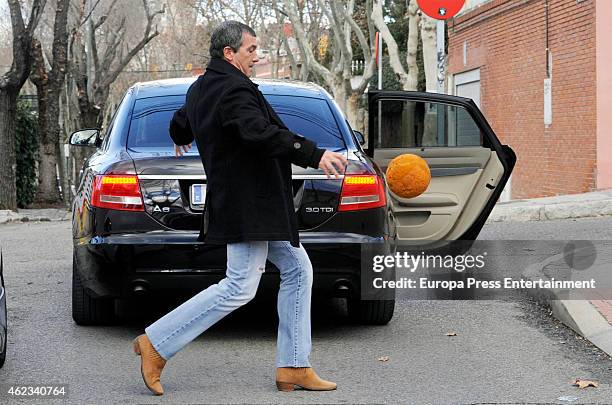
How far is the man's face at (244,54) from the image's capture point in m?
5.62

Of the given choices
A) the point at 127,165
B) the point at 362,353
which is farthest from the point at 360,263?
the point at 127,165

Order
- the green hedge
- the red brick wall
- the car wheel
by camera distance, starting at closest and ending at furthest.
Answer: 1. the car wheel
2. the red brick wall
3. the green hedge

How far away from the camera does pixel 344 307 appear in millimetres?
8539

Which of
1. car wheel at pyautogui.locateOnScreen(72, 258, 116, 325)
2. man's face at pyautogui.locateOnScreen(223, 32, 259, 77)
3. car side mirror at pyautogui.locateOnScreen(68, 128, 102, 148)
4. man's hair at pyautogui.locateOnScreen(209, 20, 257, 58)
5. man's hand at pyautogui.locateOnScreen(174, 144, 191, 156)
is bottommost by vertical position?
car wheel at pyautogui.locateOnScreen(72, 258, 116, 325)

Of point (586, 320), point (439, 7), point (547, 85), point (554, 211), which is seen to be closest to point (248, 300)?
point (586, 320)

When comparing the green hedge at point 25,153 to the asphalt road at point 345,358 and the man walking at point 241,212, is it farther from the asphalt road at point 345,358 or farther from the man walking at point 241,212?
the man walking at point 241,212

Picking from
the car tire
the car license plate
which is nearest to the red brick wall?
the car tire

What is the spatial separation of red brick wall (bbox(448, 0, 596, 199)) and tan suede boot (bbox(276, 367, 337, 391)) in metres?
12.8

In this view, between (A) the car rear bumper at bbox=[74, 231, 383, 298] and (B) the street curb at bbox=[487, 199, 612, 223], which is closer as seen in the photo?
(A) the car rear bumper at bbox=[74, 231, 383, 298]

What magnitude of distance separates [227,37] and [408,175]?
3.93 meters

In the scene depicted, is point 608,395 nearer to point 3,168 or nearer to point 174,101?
A: point 174,101

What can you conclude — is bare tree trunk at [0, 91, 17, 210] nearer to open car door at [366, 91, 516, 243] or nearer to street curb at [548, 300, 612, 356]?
open car door at [366, 91, 516, 243]

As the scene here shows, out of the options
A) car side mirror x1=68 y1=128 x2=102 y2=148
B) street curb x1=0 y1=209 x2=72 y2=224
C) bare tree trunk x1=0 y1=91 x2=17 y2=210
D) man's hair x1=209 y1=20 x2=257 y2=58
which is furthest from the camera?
bare tree trunk x1=0 y1=91 x2=17 y2=210
